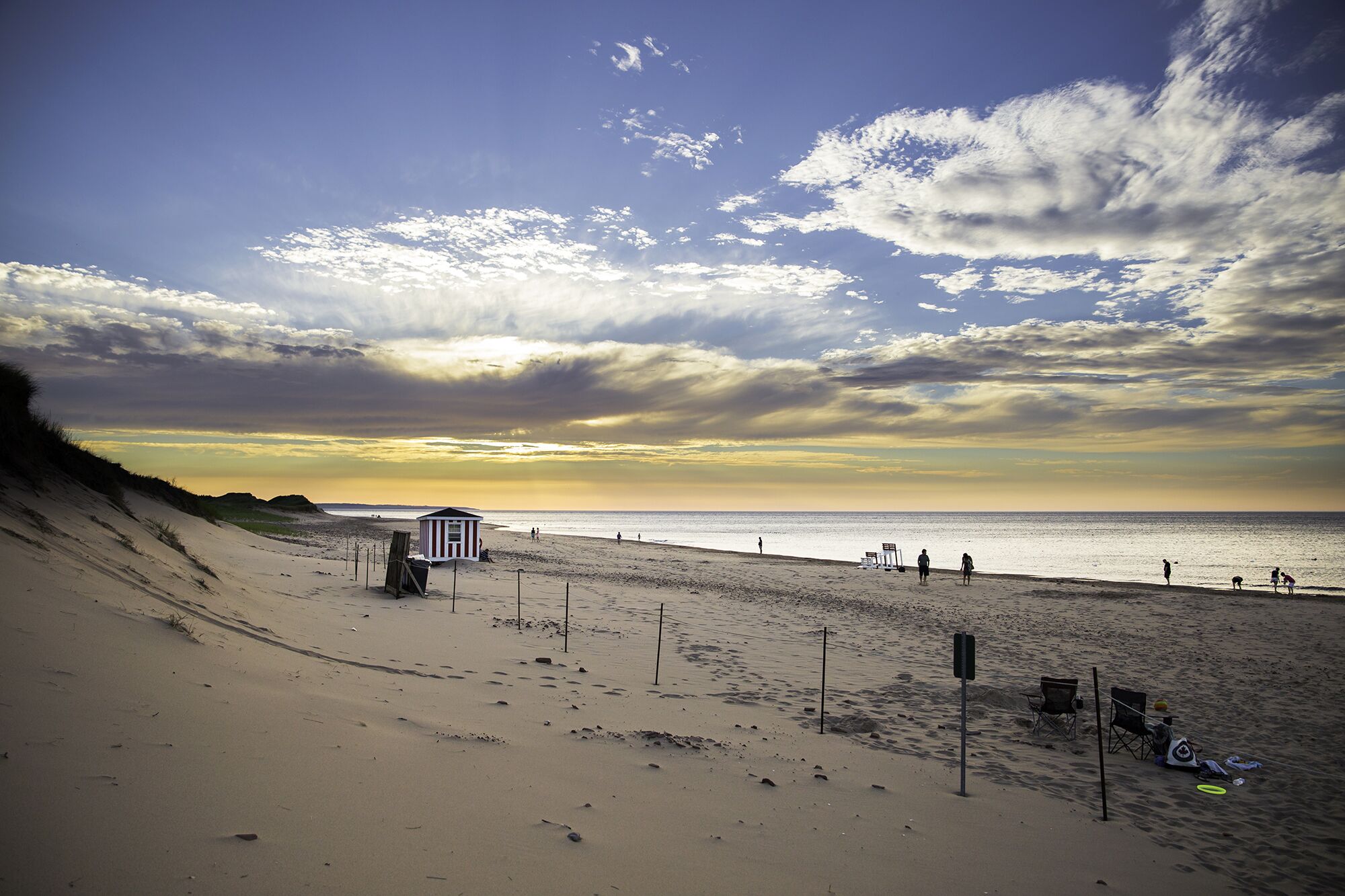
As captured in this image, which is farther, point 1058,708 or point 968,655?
point 1058,708

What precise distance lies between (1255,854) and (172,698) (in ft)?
35.5

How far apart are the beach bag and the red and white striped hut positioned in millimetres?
24353

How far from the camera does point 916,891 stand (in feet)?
18.3

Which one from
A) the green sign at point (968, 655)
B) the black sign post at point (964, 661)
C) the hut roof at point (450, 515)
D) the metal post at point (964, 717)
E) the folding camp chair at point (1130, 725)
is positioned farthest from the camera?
the hut roof at point (450, 515)

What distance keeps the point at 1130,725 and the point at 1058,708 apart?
948 mm

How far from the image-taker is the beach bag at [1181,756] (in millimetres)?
9367

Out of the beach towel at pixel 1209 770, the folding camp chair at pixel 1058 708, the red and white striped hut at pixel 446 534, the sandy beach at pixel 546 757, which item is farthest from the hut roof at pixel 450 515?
the beach towel at pixel 1209 770

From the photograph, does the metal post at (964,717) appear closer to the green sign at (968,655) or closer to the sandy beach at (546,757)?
the green sign at (968,655)

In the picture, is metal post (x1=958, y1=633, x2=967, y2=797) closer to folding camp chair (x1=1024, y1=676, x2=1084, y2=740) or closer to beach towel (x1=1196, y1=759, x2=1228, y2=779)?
folding camp chair (x1=1024, y1=676, x2=1084, y2=740)

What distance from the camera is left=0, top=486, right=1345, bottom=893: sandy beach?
14.4ft

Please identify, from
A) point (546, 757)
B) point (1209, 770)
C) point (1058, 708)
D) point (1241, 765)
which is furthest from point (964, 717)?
point (1241, 765)

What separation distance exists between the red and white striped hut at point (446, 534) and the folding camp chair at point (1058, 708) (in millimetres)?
22593

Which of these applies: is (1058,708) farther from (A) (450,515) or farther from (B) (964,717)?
(A) (450,515)

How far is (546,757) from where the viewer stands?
736 centimetres
